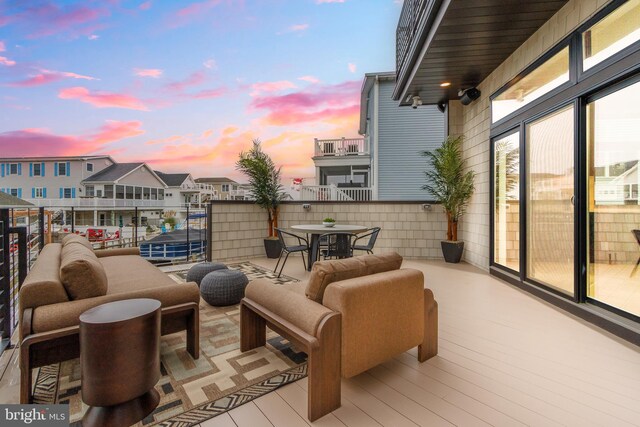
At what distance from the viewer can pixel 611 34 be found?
8.30ft

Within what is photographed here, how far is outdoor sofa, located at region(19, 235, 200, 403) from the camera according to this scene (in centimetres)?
142

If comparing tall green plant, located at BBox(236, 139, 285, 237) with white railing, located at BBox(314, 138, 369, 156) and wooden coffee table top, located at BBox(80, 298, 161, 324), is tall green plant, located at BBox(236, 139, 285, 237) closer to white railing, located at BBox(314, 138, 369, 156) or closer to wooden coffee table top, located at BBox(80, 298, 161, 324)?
wooden coffee table top, located at BBox(80, 298, 161, 324)

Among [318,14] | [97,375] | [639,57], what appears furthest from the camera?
[318,14]

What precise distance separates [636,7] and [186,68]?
959 cm

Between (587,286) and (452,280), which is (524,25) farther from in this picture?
(452,280)

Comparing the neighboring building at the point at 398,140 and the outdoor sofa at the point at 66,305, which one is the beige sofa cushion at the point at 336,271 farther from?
the neighboring building at the point at 398,140

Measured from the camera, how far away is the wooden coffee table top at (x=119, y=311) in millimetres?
1352

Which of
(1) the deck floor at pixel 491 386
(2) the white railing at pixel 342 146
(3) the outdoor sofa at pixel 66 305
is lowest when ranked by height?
(1) the deck floor at pixel 491 386

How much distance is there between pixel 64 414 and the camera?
4.58ft

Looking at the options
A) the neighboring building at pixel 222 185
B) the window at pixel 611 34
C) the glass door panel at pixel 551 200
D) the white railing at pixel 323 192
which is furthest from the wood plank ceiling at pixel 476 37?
the neighboring building at pixel 222 185

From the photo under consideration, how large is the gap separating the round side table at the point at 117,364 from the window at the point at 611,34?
4.08m

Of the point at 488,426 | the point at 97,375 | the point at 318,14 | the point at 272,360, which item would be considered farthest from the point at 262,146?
the point at 488,426

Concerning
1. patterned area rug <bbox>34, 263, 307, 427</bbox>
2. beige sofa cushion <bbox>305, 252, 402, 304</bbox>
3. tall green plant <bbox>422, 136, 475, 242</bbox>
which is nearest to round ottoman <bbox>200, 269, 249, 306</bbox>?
patterned area rug <bbox>34, 263, 307, 427</bbox>

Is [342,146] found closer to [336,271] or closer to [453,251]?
[453,251]
